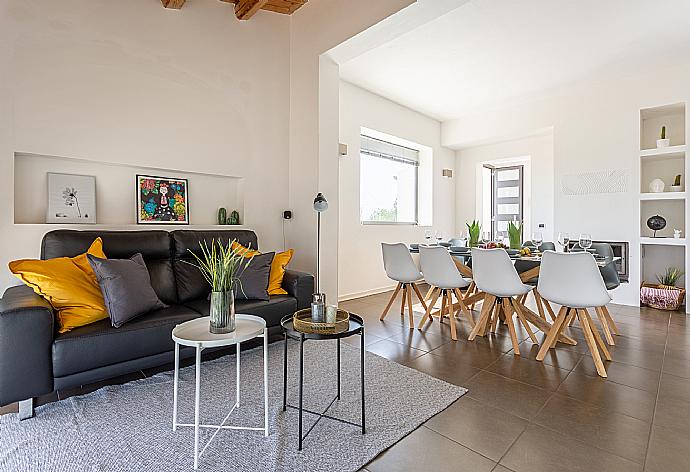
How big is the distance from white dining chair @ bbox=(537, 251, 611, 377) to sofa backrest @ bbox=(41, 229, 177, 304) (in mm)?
2955

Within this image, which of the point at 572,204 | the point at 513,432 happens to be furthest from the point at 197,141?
the point at 572,204

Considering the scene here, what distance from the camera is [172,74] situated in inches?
134

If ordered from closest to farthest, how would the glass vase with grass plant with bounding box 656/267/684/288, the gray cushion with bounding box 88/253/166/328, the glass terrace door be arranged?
1. the gray cushion with bounding box 88/253/166/328
2. the glass vase with grass plant with bounding box 656/267/684/288
3. the glass terrace door

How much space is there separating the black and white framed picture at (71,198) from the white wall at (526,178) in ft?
17.2

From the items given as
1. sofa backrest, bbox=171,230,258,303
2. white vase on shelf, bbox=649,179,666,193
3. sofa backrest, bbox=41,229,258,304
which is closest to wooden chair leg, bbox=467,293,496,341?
sofa backrest, bbox=171,230,258,303

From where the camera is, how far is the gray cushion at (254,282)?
9.75 ft

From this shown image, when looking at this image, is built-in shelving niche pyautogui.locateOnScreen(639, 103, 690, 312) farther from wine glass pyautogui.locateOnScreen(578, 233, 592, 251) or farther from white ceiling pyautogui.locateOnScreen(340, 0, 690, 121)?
wine glass pyautogui.locateOnScreen(578, 233, 592, 251)

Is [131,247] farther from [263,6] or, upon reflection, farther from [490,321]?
[490,321]

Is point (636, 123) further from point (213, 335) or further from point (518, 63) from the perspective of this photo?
point (213, 335)

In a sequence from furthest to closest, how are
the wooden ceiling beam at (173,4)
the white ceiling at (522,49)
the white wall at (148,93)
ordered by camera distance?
the white ceiling at (522,49) → the wooden ceiling beam at (173,4) → the white wall at (148,93)

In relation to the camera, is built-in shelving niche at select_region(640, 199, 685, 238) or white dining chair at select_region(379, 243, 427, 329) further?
built-in shelving niche at select_region(640, 199, 685, 238)

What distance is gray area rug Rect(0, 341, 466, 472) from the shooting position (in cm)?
161

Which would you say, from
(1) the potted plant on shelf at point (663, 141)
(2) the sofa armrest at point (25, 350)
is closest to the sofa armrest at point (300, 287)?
(2) the sofa armrest at point (25, 350)

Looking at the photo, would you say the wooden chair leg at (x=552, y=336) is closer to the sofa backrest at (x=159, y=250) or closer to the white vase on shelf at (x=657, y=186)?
the sofa backrest at (x=159, y=250)
